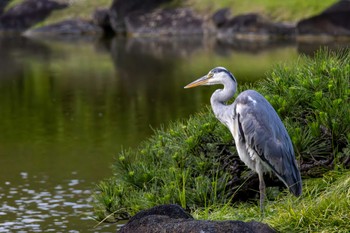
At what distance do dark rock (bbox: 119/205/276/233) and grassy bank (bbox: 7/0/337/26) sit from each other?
46.5 m

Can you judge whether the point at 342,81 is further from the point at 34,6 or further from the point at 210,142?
the point at 34,6

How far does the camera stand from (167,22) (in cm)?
6188

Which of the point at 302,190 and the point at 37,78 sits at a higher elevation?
the point at 302,190

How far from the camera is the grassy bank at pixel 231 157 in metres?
12.3

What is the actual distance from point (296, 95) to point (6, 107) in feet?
61.9

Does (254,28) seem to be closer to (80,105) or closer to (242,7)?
(242,7)

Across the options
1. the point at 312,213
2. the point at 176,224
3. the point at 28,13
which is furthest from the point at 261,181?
the point at 28,13

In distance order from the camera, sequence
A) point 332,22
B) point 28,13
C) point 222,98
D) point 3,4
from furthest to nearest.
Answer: point 3,4
point 28,13
point 332,22
point 222,98

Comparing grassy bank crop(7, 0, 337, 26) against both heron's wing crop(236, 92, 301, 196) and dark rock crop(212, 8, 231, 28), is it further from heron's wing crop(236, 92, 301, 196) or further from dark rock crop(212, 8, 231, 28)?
heron's wing crop(236, 92, 301, 196)

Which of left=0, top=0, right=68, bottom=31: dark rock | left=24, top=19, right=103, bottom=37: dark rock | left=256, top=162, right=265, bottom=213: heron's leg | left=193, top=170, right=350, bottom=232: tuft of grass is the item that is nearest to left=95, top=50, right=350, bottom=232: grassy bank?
left=256, top=162, right=265, bottom=213: heron's leg

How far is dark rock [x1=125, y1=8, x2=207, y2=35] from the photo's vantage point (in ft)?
200

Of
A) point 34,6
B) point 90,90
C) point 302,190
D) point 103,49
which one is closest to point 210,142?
point 302,190

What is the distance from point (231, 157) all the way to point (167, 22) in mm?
49259

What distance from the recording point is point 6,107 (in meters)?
30.6
